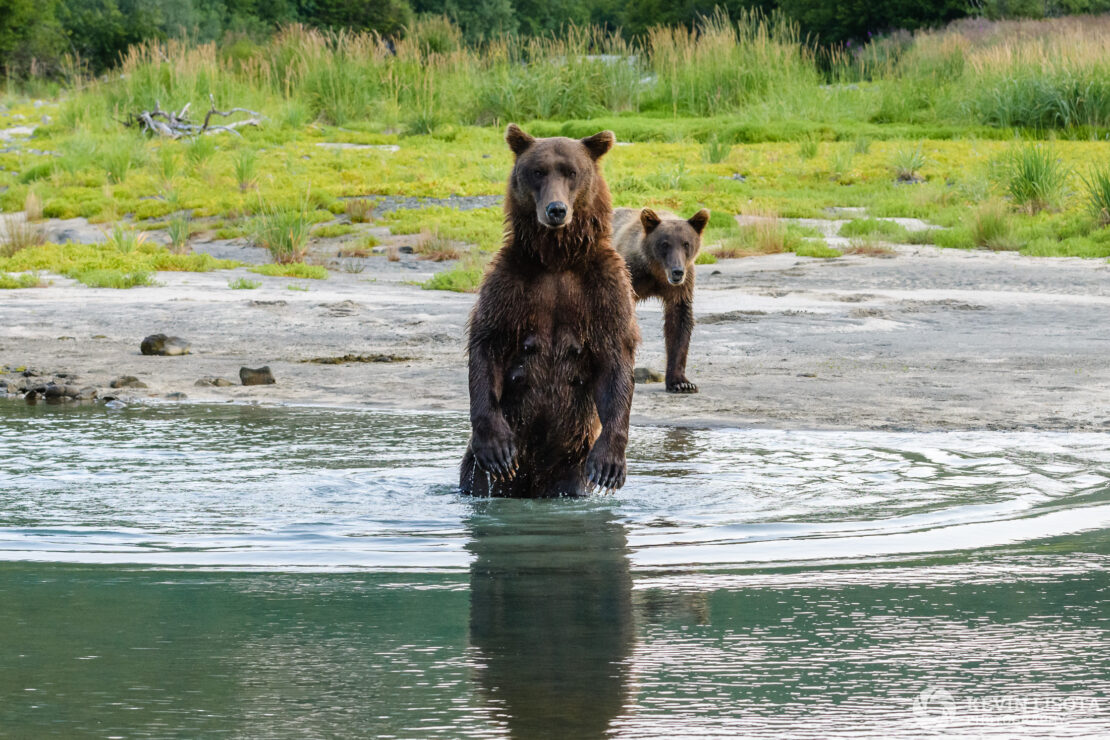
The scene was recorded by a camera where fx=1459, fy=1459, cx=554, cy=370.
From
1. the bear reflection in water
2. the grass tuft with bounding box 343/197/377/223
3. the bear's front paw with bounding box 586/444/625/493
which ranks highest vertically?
the grass tuft with bounding box 343/197/377/223

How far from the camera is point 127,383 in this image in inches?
365

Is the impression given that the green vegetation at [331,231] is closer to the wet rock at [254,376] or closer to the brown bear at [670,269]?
the brown bear at [670,269]

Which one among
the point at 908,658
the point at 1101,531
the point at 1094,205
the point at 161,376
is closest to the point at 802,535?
the point at 1101,531

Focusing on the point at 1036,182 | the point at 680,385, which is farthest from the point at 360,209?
the point at 680,385

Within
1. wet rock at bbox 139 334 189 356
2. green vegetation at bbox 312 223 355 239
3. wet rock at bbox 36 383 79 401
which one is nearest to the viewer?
wet rock at bbox 36 383 79 401

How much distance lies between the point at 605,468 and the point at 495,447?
1.44 feet

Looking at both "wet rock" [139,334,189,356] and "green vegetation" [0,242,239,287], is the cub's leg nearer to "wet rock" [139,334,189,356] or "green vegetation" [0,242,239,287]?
"wet rock" [139,334,189,356]

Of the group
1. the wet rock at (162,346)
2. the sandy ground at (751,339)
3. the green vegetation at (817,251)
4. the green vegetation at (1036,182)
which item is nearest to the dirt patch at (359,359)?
the sandy ground at (751,339)

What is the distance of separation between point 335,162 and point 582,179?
1652 centimetres

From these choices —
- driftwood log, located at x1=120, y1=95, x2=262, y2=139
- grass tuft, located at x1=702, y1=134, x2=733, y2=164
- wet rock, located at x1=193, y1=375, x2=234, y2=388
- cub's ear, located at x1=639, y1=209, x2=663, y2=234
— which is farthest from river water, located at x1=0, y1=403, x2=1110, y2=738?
driftwood log, located at x1=120, y1=95, x2=262, y2=139

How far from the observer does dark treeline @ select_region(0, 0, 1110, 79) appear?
143 ft

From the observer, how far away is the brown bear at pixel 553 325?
5.71 metres

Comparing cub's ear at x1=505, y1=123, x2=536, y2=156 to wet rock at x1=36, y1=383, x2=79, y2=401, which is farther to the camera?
wet rock at x1=36, y1=383, x2=79, y2=401

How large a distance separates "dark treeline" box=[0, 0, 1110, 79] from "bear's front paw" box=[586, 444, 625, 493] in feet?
99.0
